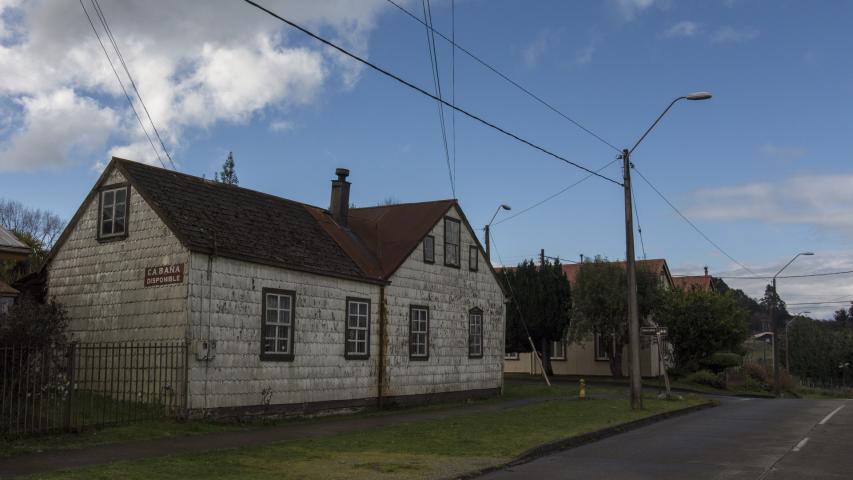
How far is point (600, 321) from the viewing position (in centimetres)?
4184

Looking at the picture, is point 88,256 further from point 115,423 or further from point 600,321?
point 600,321

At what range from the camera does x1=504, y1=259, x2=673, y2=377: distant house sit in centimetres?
4791

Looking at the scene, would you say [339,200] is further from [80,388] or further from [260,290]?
[80,388]

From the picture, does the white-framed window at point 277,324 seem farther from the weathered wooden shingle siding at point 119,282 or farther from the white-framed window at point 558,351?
the white-framed window at point 558,351

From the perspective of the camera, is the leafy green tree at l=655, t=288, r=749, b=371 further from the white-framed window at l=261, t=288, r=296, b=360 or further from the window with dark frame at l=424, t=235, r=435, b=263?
the white-framed window at l=261, t=288, r=296, b=360

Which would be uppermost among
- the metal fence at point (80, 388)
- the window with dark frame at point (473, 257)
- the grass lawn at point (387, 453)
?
the window with dark frame at point (473, 257)

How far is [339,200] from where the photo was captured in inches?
1003

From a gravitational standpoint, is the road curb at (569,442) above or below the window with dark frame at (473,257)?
below

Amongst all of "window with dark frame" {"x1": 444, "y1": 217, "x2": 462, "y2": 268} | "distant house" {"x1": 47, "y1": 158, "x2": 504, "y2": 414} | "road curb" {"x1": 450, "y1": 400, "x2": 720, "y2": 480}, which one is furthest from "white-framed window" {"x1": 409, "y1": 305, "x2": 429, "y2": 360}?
"road curb" {"x1": 450, "y1": 400, "x2": 720, "y2": 480}

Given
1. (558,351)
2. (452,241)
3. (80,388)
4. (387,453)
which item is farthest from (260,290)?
(558,351)

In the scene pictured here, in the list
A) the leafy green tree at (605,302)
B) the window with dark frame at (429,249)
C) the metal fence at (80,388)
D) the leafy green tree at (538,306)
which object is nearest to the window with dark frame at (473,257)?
the window with dark frame at (429,249)

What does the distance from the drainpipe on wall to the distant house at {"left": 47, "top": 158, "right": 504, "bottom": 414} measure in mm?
32

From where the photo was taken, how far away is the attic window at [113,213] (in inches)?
736

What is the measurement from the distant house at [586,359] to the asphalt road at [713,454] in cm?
2759
